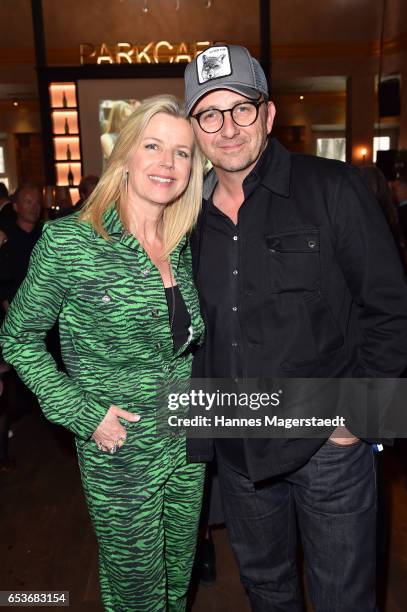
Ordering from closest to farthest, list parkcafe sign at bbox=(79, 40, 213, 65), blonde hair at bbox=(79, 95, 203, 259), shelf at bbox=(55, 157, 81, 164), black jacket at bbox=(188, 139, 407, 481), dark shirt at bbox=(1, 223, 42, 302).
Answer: black jacket at bbox=(188, 139, 407, 481) → blonde hair at bbox=(79, 95, 203, 259) → dark shirt at bbox=(1, 223, 42, 302) → shelf at bbox=(55, 157, 81, 164) → parkcafe sign at bbox=(79, 40, 213, 65)

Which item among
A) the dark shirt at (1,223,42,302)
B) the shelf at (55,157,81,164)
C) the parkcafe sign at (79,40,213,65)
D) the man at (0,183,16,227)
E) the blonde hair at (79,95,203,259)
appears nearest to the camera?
the blonde hair at (79,95,203,259)

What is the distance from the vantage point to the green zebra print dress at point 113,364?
1.49m

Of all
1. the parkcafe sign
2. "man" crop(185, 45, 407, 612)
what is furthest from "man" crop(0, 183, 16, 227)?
the parkcafe sign

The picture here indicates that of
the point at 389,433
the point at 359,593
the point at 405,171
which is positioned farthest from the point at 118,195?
the point at 405,171

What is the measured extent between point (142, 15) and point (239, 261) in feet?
35.5

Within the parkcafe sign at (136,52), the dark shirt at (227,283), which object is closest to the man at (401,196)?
the dark shirt at (227,283)

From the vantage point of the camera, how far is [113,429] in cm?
153

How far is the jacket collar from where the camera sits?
59.3 inches

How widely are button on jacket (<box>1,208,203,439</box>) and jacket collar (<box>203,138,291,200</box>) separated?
38 cm

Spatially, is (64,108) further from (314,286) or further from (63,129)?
(314,286)

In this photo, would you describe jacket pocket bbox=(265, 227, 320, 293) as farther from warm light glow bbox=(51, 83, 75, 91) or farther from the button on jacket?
warm light glow bbox=(51, 83, 75, 91)

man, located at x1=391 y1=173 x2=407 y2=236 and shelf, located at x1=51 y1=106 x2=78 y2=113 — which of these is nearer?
man, located at x1=391 y1=173 x2=407 y2=236

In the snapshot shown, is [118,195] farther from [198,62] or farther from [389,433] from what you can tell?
[389,433]

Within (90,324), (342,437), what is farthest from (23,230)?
(342,437)
